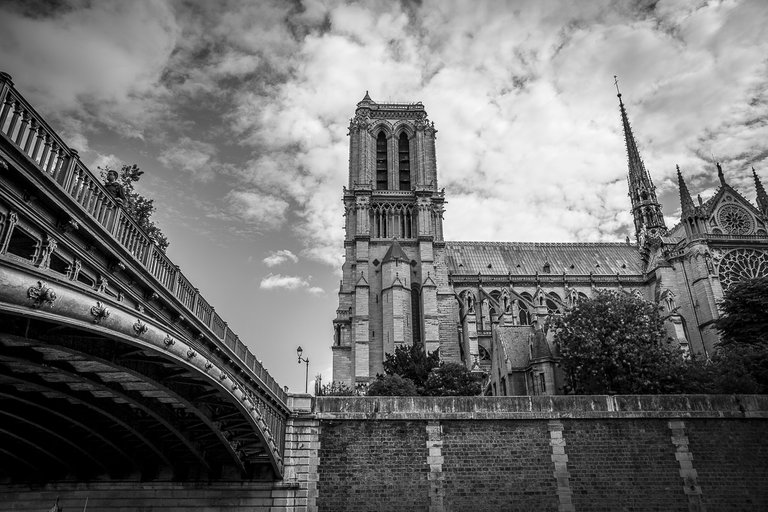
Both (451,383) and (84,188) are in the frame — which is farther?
(451,383)

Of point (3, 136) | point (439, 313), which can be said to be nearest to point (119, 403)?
A: point (3, 136)

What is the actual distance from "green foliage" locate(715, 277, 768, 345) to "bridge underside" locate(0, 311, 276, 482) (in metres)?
30.7

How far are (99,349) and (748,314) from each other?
3733cm

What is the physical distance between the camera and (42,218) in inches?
300

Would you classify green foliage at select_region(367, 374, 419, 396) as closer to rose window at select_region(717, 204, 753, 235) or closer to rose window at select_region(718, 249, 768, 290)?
rose window at select_region(718, 249, 768, 290)

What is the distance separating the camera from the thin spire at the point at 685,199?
50.4 m

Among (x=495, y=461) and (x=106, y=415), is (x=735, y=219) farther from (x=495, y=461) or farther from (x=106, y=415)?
(x=106, y=415)

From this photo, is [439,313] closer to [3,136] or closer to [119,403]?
[119,403]

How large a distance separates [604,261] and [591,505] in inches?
1756

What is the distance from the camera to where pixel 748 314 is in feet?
115

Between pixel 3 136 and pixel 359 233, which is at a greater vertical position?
pixel 359 233

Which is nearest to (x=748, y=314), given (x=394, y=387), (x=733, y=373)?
(x=733, y=373)

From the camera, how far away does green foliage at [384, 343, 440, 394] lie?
3716 centimetres

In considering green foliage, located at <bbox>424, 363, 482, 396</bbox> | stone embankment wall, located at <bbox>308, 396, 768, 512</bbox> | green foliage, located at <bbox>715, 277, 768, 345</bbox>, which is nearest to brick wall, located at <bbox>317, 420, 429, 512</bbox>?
stone embankment wall, located at <bbox>308, 396, 768, 512</bbox>
